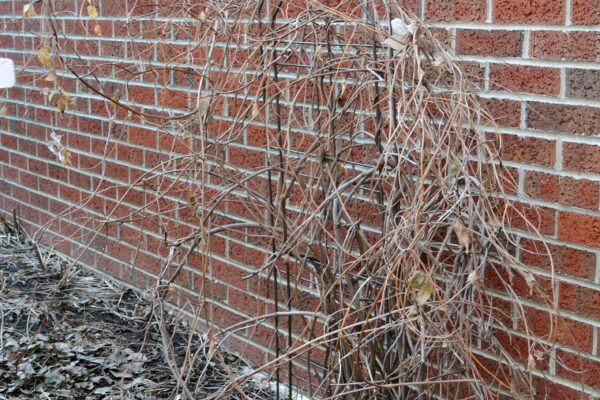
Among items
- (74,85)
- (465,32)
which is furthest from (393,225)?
(74,85)

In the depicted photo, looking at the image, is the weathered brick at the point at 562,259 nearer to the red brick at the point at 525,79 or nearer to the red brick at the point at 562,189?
the red brick at the point at 562,189

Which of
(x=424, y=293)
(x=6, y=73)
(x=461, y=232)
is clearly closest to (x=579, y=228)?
(x=461, y=232)

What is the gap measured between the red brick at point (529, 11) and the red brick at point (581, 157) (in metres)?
0.42

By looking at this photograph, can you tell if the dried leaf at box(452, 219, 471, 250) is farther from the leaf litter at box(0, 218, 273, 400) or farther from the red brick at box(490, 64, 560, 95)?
the leaf litter at box(0, 218, 273, 400)

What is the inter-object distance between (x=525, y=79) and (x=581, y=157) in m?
Answer: 0.35

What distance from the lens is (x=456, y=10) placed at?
347 cm

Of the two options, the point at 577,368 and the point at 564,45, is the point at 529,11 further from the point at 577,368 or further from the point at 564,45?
the point at 577,368

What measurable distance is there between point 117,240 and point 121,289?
303 mm

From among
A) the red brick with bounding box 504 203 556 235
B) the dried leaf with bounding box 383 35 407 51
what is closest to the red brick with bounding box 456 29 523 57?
the red brick with bounding box 504 203 556 235

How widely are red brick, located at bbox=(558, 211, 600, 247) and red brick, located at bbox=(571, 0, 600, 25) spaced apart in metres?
0.63

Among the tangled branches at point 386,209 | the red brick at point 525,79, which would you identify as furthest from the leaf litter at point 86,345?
the red brick at point 525,79

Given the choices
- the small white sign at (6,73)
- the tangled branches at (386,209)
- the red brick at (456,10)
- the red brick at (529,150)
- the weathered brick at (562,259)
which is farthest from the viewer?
the small white sign at (6,73)

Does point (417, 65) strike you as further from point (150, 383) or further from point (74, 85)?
point (74, 85)

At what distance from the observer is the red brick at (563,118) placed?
9.97ft
